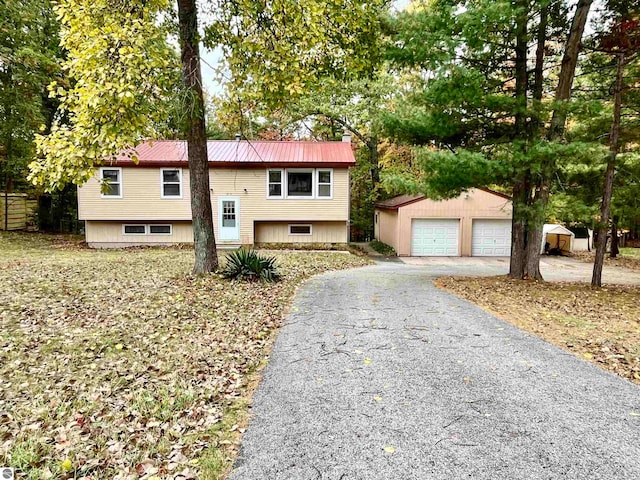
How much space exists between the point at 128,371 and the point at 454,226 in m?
17.4

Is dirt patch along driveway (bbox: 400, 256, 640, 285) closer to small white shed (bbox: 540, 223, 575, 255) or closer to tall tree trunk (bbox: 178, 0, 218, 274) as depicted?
small white shed (bbox: 540, 223, 575, 255)

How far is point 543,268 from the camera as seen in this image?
596 inches

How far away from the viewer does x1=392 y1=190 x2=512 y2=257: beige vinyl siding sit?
63.0ft

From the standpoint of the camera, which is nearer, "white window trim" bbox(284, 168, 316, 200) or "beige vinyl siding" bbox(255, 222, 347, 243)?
"white window trim" bbox(284, 168, 316, 200)

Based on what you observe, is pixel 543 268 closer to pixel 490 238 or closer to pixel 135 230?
pixel 490 238

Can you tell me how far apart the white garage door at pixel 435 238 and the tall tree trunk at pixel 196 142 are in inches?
476

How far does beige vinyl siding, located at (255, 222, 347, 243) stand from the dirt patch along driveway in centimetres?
305

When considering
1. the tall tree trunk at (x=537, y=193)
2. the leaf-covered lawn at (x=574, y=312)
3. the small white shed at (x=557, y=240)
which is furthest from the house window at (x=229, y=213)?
the small white shed at (x=557, y=240)

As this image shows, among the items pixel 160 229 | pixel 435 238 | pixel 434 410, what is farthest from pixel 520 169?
pixel 160 229

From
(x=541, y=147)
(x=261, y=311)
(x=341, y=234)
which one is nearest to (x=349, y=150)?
→ (x=341, y=234)

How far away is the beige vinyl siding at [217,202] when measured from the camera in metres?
17.9

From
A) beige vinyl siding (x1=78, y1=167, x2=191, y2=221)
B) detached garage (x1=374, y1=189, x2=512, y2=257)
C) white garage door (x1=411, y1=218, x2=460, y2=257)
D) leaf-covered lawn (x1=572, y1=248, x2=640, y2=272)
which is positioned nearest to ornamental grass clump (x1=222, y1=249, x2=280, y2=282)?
beige vinyl siding (x1=78, y1=167, x2=191, y2=221)

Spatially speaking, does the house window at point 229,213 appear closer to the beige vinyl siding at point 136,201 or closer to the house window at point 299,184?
the beige vinyl siding at point 136,201

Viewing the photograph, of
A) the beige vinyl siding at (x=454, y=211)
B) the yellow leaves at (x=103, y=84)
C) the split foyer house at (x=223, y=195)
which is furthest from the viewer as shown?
the beige vinyl siding at (x=454, y=211)
